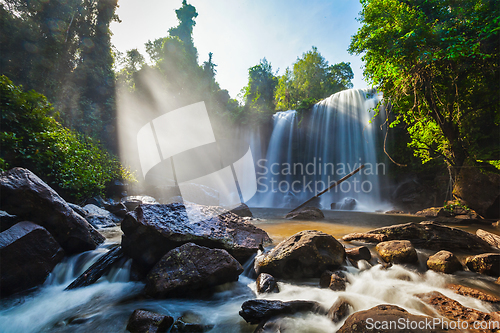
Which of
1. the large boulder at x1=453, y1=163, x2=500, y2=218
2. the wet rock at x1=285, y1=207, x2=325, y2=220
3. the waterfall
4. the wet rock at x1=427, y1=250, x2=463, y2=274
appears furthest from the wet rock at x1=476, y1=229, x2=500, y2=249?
the waterfall

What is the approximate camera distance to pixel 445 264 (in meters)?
3.06

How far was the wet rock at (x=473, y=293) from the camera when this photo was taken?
238 cm

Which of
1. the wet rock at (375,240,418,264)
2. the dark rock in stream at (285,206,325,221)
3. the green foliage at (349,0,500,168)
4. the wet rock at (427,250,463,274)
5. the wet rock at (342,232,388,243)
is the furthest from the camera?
the dark rock in stream at (285,206,325,221)

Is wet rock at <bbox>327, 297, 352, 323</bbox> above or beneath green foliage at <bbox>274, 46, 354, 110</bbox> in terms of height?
beneath

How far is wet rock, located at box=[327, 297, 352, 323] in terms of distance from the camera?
7.29ft

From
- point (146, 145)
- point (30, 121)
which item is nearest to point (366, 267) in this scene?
point (146, 145)

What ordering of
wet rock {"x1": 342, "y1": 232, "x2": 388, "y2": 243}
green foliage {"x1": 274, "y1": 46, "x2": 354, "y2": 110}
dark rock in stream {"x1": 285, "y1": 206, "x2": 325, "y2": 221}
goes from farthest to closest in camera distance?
green foliage {"x1": 274, "y1": 46, "x2": 354, "y2": 110}, dark rock in stream {"x1": 285, "y1": 206, "x2": 325, "y2": 221}, wet rock {"x1": 342, "y1": 232, "x2": 388, "y2": 243}

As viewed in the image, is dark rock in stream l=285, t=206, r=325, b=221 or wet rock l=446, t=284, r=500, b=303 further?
dark rock in stream l=285, t=206, r=325, b=221

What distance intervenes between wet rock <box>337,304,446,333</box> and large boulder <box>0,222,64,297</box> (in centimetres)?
423

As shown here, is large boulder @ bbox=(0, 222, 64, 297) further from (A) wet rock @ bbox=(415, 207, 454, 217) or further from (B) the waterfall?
(B) the waterfall

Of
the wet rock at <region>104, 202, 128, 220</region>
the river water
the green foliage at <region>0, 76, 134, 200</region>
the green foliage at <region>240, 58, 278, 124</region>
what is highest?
the green foliage at <region>240, 58, 278, 124</region>

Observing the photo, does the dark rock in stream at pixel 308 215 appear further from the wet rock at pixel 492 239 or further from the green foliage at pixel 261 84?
the green foliage at pixel 261 84

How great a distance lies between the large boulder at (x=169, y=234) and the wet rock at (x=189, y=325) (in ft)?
4.06

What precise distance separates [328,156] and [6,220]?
19.0 metres
